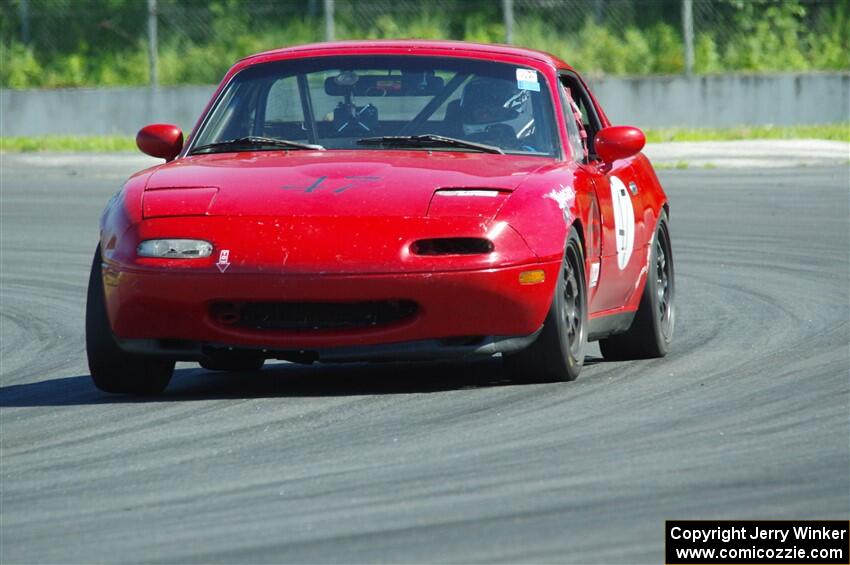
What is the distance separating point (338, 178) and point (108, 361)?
1.15 meters

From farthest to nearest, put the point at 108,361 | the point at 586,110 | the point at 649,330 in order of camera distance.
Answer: the point at 586,110 → the point at 649,330 → the point at 108,361

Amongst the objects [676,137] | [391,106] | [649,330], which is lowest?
[676,137]

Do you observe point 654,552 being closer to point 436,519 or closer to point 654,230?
point 436,519

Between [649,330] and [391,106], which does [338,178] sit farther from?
[649,330]

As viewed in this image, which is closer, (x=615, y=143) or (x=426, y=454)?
(x=426, y=454)

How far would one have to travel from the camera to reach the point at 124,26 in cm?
3189

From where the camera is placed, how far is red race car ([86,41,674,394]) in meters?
7.11

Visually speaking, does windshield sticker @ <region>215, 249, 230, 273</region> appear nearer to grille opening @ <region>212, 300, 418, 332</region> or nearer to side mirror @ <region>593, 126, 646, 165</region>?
grille opening @ <region>212, 300, 418, 332</region>

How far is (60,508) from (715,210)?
1293 centimetres

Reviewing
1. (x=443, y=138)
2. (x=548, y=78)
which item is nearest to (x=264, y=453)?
(x=443, y=138)

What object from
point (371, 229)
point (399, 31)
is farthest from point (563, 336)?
point (399, 31)

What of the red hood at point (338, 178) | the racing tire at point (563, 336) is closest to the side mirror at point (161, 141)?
the red hood at point (338, 178)

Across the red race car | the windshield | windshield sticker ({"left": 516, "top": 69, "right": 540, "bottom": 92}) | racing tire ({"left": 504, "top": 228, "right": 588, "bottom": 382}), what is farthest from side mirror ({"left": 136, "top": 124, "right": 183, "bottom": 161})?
racing tire ({"left": 504, "top": 228, "right": 588, "bottom": 382})

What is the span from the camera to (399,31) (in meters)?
30.9
